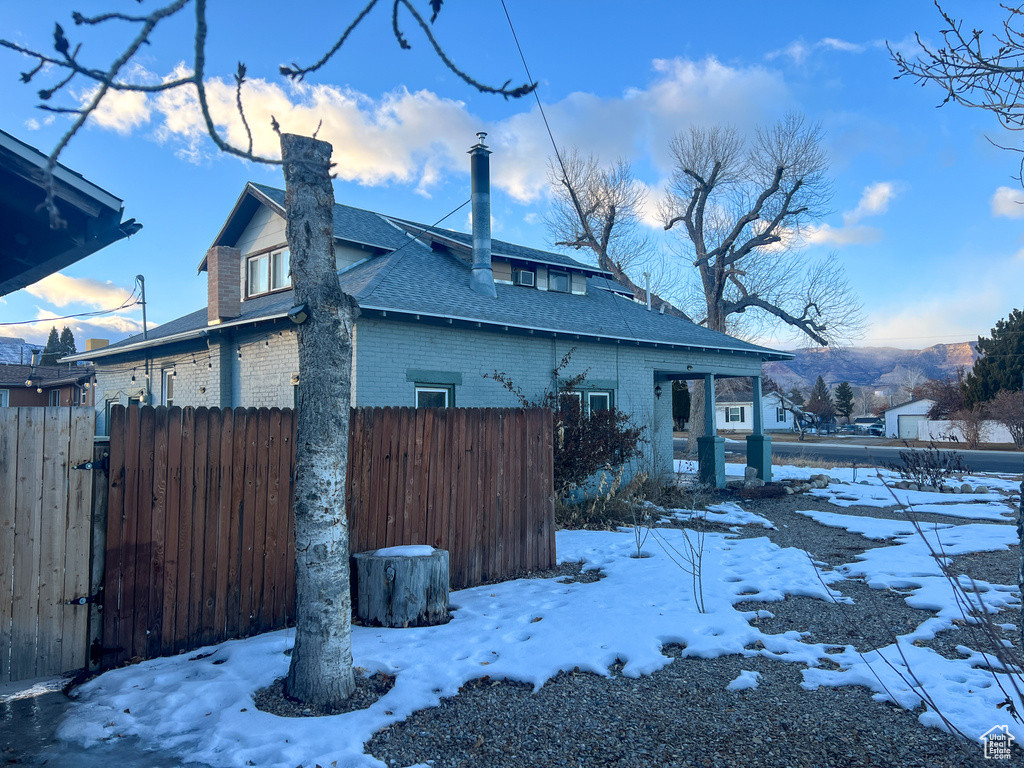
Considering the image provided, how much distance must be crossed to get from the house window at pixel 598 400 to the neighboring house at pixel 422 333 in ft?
0.10

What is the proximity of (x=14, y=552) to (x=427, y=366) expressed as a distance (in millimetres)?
7032

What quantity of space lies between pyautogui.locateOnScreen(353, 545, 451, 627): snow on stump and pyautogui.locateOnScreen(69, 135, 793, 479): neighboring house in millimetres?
4979


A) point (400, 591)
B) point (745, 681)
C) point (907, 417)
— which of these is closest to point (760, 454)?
point (745, 681)

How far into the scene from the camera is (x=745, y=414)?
5806cm

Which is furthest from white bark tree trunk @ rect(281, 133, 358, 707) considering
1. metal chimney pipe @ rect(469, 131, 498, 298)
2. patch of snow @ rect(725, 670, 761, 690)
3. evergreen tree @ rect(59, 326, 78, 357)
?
evergreen tree @ rect(59, 326, 78, 357)

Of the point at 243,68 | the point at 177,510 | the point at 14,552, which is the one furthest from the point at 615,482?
the point at 243,68

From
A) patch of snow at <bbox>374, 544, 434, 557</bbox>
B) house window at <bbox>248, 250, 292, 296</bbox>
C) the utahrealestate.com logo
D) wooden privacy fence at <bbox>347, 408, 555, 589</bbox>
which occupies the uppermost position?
house window at <bbox>248, 250, 292, 296</bbox>

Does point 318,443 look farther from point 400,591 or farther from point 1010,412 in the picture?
point 1010,412

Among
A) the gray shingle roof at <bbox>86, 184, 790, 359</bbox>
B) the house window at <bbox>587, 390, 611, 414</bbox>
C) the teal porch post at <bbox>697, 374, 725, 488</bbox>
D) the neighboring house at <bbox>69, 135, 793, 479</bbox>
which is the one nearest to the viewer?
the neighboring house at <bbox>69, 135, 793, 479</bbox>

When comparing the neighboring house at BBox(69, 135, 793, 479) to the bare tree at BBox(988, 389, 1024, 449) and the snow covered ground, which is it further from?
the bare tree at BBox(988, 389, 1024, 449)

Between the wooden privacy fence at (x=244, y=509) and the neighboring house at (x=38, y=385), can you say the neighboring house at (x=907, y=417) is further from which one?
the neighboring house at (x=38, y=385)

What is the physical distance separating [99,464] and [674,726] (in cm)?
418

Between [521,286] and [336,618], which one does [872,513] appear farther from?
[336,618]

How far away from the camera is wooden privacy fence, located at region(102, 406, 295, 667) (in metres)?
4.59
